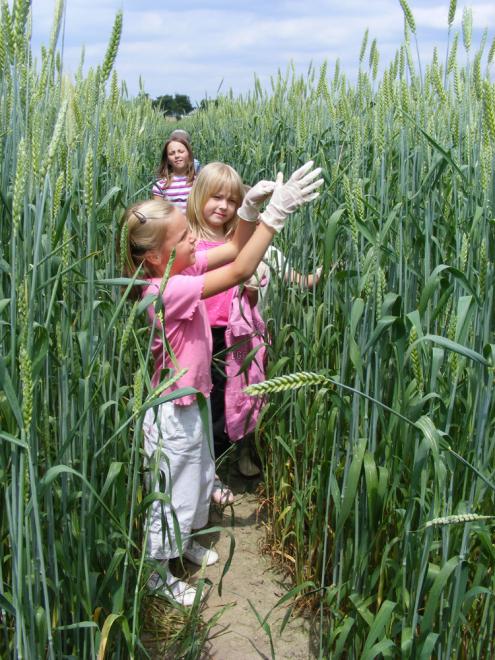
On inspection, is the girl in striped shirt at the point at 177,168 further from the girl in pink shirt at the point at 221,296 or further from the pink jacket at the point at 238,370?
the pink jacket at the point at 238,370

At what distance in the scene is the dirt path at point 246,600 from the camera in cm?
187

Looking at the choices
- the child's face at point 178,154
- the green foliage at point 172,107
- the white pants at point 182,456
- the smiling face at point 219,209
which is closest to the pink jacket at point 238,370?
the smiling face at point 219,209

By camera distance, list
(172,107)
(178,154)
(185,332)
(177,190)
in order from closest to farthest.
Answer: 1. (185,332)
2. (177,190)
3. (178,154)
4. (172,107)

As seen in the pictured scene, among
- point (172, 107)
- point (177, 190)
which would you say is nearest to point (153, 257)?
point (177, 190)

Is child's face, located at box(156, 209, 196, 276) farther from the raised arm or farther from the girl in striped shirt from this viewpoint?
the girl in striped shirt

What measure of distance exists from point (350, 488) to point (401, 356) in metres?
0.28

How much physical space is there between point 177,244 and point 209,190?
73 centimetres

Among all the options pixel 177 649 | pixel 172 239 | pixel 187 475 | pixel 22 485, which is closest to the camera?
pixel 22 485

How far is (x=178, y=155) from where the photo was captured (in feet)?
15.2

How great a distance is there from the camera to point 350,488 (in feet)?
4.68

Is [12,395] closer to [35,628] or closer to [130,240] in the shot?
[35,628]

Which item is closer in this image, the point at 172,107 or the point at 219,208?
the point at 219,208

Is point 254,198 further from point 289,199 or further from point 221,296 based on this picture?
point 221,296

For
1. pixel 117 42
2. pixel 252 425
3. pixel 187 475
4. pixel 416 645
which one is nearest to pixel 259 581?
pixel 187 475
